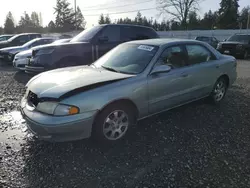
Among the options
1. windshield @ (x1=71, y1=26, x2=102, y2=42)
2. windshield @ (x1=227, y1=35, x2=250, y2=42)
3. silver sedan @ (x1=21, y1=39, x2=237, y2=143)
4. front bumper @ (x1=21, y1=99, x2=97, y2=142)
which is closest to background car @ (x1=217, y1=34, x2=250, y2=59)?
windshield @ (x1=227, y1=35, x2=250, y2=42)

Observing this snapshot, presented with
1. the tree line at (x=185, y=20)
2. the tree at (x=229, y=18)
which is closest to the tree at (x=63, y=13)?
the tree line at (x=185, y=20)

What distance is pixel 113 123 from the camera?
3.37 meters

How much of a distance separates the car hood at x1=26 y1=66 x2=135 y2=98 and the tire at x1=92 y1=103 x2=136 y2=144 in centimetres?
42

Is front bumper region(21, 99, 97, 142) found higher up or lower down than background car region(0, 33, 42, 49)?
lower down

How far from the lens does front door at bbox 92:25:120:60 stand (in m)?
7.38

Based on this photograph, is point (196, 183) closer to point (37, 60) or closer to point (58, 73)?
point (58, 73)

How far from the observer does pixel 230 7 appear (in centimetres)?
6134

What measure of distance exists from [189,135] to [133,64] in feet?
4.91

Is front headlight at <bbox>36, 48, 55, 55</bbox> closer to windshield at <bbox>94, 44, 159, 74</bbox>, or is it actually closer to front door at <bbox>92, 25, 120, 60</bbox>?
front door at <bbox>92, 25, 120, 60</bbox>

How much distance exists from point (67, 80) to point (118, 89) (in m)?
0.79

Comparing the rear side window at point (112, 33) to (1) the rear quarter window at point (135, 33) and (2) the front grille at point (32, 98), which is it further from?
(2) the front grille at point (32, 98)

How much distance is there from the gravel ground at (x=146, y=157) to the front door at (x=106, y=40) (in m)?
3.69

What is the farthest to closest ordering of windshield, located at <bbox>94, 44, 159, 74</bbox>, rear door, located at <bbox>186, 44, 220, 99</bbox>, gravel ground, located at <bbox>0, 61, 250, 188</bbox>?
rear door, located at <bbox>186, 44, 220, 99</bbox>, windshield, located at <bbox>94, 44, 159, 74</bbox>, gravel ground, located at <bbox>0, 61, 250, 188</bbox>

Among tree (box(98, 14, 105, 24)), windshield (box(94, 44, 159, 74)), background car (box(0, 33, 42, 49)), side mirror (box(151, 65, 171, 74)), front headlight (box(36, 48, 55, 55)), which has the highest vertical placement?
tree (box(98, 14, 105, 24))
